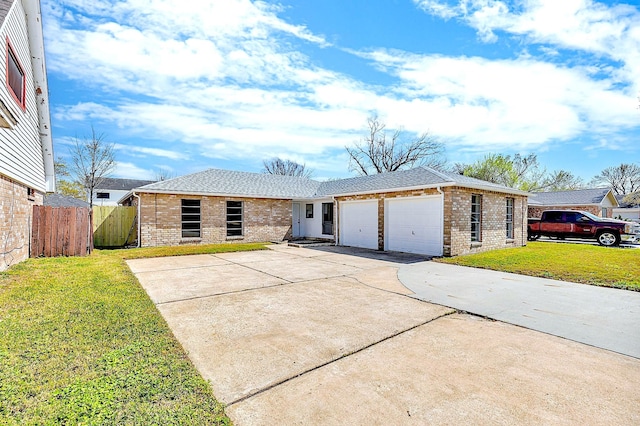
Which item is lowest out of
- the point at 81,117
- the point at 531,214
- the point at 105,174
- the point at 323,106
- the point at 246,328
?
the point at 246,328

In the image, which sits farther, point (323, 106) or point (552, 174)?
point (552, 174)

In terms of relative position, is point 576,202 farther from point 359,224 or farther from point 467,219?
point 359,224

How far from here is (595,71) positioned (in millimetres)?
10977

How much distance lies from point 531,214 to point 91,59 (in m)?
27.7

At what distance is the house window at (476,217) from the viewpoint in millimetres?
12188

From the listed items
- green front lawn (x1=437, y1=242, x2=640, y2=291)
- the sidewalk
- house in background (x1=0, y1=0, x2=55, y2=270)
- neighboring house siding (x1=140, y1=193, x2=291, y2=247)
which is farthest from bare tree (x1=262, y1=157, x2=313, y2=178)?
the sidewalk

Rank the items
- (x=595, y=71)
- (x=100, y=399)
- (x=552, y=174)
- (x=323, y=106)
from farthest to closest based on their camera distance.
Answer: (x=552, y=174)
(x=323, y=106)
(x=595, y=71)
(x=100, y=399)

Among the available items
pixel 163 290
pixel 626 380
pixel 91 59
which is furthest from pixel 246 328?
pixel 91 59

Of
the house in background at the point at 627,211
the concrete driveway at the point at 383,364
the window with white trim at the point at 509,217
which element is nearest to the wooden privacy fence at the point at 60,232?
the concrete driveway at the point at 383,364

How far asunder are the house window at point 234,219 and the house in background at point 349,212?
5 cm

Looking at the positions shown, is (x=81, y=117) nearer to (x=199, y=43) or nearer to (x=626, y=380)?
(x=199, y=43)

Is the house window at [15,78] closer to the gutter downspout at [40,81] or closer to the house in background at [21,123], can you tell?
the house in background at [21,123]

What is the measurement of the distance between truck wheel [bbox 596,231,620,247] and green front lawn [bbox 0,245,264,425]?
20.2 meters

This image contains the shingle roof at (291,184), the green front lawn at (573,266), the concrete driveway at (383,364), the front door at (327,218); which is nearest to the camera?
the concrete driveway at (383,364)
